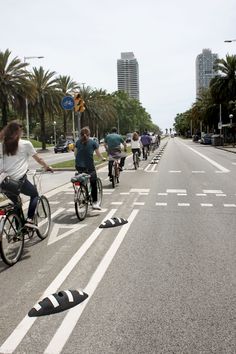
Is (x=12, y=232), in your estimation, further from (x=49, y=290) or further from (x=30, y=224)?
(x=49, y=290)

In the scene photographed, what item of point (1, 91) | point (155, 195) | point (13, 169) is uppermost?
point (1, 91)

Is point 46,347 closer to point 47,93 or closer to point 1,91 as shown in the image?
point 1,91

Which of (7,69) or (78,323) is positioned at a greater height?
(7,69)

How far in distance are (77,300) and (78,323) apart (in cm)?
52

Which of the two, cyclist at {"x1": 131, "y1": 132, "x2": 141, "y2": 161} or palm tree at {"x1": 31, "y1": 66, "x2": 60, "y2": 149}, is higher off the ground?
palm tree at {"x1": 31, "y1": 66, "x2": 60, "y2": 149}

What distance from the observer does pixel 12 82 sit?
1614 inches

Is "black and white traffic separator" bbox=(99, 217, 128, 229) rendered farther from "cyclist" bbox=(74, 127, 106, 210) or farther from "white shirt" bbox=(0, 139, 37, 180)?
"white shirt" bbox=(0, 139, 37, 180)

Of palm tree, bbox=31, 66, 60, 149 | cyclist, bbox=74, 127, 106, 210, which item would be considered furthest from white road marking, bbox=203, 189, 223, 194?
palm tree, bbox=31, 66, 60, 149

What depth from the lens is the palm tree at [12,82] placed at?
133 ft

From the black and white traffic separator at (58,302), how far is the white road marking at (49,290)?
0.13 m

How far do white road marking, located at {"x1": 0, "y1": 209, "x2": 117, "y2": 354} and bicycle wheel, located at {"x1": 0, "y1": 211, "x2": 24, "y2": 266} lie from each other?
2.36 feet

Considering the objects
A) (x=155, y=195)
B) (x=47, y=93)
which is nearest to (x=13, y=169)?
(x=155, y=195)

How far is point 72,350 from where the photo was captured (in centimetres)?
348

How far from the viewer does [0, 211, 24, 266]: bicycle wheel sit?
5.71 meters
